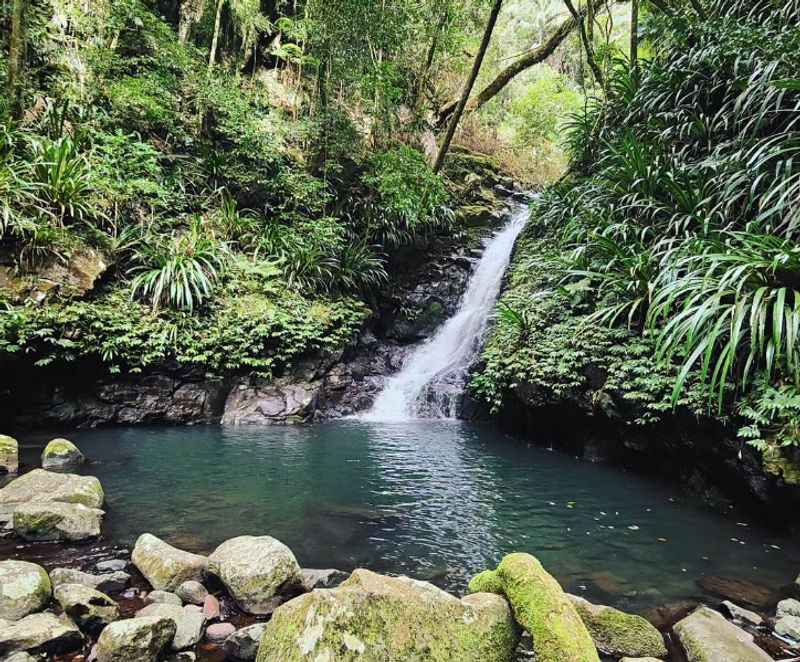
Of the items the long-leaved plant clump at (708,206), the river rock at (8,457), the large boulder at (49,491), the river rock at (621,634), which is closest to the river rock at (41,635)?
the large boulder at (49,491)

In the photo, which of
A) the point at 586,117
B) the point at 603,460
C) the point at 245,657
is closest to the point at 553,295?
the point at 603,460

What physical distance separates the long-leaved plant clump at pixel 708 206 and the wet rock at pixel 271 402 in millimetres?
5189

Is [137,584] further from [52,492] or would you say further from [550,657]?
[550,657]

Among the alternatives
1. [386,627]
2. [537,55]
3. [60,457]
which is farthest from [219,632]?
[537,55]

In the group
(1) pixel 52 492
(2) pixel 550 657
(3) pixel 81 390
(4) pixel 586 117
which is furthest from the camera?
(4) pixel 586 117

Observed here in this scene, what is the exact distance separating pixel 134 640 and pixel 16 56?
912cm

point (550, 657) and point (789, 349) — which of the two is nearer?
point (550, 657)

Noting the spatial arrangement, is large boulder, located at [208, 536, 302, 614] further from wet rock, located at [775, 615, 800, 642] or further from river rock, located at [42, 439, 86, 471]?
Answer: river rock, located at [42, 439, 86, 471]

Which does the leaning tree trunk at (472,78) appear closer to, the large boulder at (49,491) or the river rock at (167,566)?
the large boulder at (49,491)

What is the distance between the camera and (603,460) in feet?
20.7

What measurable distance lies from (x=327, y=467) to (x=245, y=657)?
349cm

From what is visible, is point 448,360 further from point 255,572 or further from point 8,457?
point 255,572

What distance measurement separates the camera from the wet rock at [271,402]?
8.38 meters

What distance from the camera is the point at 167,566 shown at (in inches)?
112
